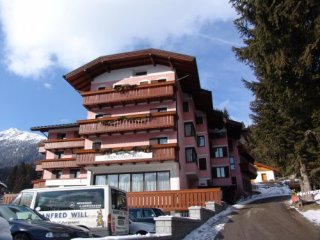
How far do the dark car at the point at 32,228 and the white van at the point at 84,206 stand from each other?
187 cm

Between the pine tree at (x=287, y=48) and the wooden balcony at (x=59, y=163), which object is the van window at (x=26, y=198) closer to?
the pine tree at (x=287, y=48)

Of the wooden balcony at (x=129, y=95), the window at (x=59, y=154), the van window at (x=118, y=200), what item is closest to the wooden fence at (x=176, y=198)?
the wooden balcony at (x=129, y=95)

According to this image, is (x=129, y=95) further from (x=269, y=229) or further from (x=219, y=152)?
(x=269, y=229)

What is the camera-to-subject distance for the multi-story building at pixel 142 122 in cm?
3102

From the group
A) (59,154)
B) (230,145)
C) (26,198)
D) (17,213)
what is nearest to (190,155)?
(230,145)

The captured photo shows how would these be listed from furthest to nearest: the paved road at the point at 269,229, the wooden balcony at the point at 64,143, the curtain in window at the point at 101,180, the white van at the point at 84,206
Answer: the wooden balcony at the point at 64,143
the curtain in window at the point at 101,180
the paved road at the point at 269,229
the white van at the point at 84,206

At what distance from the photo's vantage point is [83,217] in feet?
41.7

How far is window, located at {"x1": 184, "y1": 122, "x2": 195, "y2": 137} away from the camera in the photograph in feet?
119

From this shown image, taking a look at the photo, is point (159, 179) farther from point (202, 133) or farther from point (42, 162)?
point (42, 162)

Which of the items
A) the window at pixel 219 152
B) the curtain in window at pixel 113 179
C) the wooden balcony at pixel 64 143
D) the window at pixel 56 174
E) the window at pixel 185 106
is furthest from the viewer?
the window at pixel 56 174

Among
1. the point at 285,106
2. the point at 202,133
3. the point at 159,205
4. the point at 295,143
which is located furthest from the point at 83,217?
the point at 202,133

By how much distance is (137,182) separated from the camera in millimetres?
31312

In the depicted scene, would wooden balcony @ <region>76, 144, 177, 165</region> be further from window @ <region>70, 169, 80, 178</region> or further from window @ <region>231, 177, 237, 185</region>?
window @ <region>231, 177, 237, 185</region>

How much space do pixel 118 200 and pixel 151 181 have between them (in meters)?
17.5
